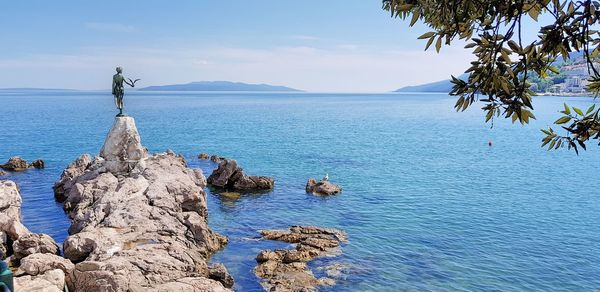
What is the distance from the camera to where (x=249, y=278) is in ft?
70.9

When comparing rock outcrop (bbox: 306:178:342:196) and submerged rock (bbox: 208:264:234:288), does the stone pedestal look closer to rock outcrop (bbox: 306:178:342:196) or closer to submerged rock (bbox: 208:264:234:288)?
rock outcrop (bbox: 306:178:342:196)

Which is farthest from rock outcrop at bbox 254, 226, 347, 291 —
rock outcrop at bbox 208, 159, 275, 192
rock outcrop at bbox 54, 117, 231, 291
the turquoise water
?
rock outcrop at bbox 208, 159, 275, 192

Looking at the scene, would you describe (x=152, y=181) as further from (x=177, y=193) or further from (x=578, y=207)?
(x=578, y=207)

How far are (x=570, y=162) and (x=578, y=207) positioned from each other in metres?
24.0

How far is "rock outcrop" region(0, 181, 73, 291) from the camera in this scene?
15.0m

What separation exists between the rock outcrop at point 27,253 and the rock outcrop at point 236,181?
736 inches

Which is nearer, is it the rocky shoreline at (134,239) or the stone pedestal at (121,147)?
the rocky shoreline at (134,239)

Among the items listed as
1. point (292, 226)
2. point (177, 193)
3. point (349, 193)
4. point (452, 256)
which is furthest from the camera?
point (349, 193)

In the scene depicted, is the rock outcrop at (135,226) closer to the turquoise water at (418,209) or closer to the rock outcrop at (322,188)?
the turquoise water at (418,209)

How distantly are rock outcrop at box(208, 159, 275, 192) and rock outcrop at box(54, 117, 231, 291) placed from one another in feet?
19.4

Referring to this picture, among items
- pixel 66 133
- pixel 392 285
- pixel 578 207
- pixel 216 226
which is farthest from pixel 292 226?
pixel 66 133

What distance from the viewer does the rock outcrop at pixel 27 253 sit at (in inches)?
590

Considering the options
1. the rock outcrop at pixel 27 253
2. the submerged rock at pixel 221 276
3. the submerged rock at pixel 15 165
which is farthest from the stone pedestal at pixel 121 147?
the submerged rock at pixel 15 165

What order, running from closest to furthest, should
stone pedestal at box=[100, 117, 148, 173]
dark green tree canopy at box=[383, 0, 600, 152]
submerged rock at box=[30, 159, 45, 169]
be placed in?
dark green tree canopy at box=[383, 0, 600, 152], stone pedestal at box=[100, 117, 148, 173], submerged rock at box=[30, 159, 45, 169]
